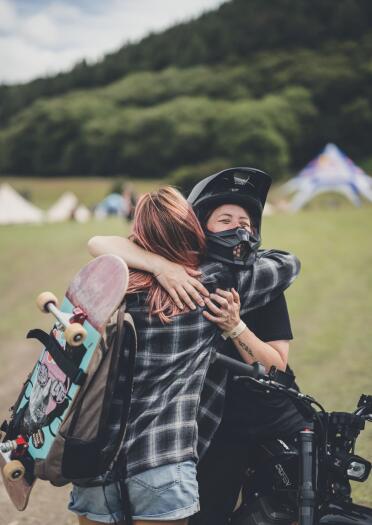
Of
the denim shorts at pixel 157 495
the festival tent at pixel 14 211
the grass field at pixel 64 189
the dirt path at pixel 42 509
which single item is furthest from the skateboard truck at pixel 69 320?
the grass field at pixel 64 189

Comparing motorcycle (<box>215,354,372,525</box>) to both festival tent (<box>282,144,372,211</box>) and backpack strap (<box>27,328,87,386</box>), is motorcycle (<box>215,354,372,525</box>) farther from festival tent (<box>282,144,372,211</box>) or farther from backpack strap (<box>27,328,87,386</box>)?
festival tent (<box>282,144,372,211</box>)

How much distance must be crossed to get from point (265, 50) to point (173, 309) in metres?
102

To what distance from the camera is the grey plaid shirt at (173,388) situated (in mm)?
2043

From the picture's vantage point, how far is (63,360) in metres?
2.09

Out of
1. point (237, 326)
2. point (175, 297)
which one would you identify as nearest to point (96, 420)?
point (175, 297)

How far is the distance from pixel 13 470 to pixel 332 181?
1354 inches

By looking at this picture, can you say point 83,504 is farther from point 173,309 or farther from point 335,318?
point 335,318

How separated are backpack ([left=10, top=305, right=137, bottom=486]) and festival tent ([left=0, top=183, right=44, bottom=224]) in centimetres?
2798

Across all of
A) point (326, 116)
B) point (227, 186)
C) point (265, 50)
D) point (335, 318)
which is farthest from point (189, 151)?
point (227, 186)

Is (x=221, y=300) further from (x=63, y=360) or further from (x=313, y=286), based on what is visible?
(x=313, y=286)

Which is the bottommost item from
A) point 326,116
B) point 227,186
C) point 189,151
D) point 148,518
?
point 148,518

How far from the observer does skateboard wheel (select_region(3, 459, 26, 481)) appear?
210cm

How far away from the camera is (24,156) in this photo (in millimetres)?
76688

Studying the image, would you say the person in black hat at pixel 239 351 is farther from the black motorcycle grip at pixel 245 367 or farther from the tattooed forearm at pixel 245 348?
the black motorcycle grip at pixel 245 367
